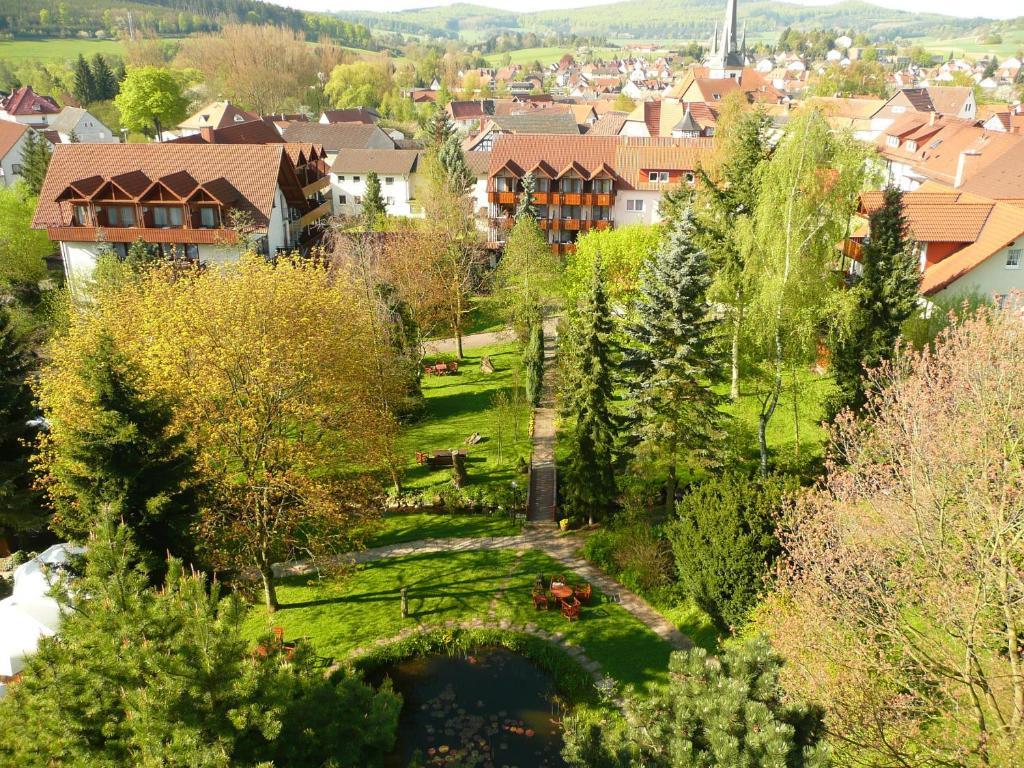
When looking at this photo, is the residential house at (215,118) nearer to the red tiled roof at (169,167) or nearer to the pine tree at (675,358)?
the red tiled roof at (169,167)

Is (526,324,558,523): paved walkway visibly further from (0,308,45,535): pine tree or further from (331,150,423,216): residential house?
(331,150,423,216): residential house

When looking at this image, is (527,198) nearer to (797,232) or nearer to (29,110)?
(797,232)

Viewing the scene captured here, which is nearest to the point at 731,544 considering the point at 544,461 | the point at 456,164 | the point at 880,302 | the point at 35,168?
the point at 544,461

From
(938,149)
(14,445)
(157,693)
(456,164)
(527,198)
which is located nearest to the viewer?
(157,693)

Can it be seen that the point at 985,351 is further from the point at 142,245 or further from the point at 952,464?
the point at 142,245

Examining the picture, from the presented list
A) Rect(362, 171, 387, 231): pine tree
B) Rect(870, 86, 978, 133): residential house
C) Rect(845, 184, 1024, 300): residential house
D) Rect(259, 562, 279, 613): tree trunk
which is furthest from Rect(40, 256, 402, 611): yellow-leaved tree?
Rect(870, 86, 978, 133): residential house
